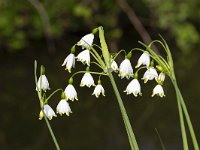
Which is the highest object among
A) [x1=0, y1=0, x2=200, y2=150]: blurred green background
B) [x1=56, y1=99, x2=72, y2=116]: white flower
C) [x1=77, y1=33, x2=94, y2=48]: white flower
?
[x1=0, y1=0, x2=200, y2=150]: blurred green background

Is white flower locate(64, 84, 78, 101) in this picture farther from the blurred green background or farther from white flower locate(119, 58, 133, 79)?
the blurred green background

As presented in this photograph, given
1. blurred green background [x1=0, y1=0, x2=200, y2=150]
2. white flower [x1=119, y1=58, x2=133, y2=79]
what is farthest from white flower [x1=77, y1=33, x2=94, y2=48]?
blurred green background [x1=0, y1=0, x2=200, y2=150]

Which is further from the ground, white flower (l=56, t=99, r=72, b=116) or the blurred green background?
the blurred green background

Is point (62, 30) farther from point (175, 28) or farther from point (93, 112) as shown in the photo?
point (93, 112)

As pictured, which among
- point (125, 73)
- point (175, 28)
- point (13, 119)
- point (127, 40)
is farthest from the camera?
point (127, 40)

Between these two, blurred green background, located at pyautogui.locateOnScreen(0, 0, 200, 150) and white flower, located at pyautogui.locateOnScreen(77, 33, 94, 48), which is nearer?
white flower, located at pyautogui.locateOnScreen(77, 33, 94, 48)

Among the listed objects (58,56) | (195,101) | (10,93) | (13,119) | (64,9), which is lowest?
(195,101)

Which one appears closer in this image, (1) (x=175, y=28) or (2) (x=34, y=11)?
(1) (x=175, y=28)

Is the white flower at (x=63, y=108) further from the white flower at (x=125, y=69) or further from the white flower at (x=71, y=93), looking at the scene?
the white flower at (x=125, y=69)

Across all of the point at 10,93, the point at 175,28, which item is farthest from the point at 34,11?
the point at 10,93
